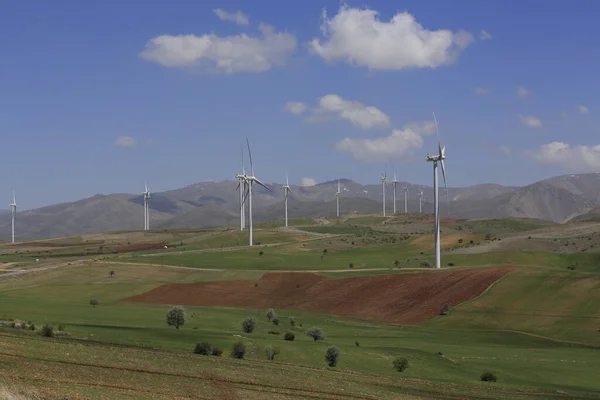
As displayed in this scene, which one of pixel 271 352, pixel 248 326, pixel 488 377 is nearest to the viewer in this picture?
pixel 488 377

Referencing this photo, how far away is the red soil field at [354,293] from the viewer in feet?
374

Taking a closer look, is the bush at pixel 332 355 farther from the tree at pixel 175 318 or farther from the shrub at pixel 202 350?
the tree at pixel 175 318

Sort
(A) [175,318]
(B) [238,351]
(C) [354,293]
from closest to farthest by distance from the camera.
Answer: (B) [238,351] < (A) [175,318] < (C) [354,293]

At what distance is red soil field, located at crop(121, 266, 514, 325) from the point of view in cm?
11406

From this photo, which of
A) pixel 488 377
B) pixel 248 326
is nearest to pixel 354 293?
pixel 248 326

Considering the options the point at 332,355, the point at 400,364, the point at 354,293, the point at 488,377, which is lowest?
the point at 488,377

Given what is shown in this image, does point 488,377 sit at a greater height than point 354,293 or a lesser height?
lesser

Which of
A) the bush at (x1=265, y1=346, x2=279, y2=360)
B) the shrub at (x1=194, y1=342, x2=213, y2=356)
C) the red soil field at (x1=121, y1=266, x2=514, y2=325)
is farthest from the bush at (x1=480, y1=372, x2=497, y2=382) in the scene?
the red soil field at (x1=121, y1=266, x2=514, y2=325)

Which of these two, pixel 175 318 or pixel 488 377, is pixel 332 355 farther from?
pixel 175 318

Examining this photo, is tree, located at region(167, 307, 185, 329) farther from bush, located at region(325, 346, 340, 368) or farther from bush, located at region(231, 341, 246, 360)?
bush, located at region(325, 346, 340, 368)

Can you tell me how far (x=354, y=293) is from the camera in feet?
410

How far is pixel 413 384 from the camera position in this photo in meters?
53.6

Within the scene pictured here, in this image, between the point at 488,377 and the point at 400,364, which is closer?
the point at 488,377

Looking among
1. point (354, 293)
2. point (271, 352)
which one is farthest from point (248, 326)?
point (354, 293)
